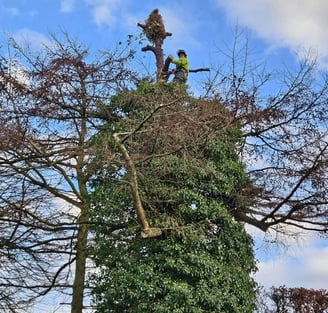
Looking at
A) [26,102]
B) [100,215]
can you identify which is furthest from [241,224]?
[26,102]

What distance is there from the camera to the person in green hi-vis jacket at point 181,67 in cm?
1006

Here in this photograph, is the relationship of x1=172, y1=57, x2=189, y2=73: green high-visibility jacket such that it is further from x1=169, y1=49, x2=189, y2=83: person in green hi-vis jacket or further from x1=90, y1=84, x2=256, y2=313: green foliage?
x1=90, y1=84, x2=256, y2=313: green foliage

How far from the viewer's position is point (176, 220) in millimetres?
7902

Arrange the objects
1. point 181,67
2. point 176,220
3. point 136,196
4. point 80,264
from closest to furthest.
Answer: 1. point 136,196
2. point 176,220
3. point 80,264
4. point 181,67

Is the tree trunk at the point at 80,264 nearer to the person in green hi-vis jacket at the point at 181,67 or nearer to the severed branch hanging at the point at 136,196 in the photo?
→ the severed branch hanging at the point at 136,196

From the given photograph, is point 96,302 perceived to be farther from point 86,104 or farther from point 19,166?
point 86,104

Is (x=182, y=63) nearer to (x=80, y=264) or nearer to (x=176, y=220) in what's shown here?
(x=176, y=220)

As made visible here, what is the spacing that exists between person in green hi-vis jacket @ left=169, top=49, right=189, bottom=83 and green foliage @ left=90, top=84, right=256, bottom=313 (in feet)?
4.18

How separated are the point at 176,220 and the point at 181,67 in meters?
3.56

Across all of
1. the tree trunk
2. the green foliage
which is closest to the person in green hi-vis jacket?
the green foliage

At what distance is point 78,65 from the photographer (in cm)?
888

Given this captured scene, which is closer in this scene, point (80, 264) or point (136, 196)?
point (136, 196)

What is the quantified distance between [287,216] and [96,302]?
3560mm

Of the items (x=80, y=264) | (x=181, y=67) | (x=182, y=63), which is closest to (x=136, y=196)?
(x=80, y=264)
